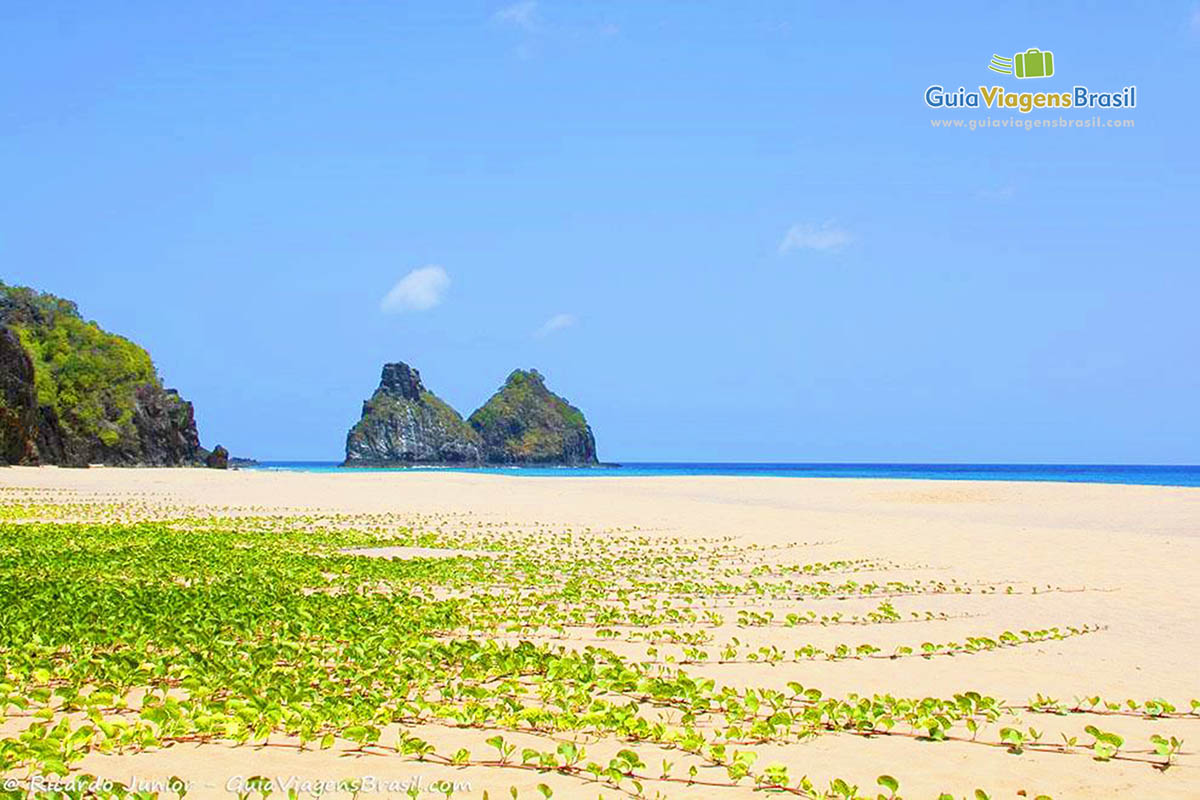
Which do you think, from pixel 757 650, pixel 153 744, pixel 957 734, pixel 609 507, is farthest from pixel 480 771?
pixel 609 507

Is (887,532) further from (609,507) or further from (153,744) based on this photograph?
(153,744)

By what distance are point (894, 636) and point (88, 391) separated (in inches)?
4422

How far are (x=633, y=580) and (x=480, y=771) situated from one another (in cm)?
1081

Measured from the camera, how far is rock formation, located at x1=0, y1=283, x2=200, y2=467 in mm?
101250

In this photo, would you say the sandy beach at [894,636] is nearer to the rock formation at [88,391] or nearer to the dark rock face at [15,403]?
the dark rock face at [15,403]

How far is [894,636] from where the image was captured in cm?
1274

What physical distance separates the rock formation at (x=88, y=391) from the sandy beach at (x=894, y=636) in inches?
2773

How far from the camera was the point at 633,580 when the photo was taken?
57.9 feet

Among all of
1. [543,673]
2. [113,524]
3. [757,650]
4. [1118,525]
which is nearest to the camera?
[543,673]

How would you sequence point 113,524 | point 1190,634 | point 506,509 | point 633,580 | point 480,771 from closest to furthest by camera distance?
point 480,771 → point 1190,634 → point 633,580 → point 113,524 → point 506,509

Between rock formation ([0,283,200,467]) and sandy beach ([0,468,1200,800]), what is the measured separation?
70442 mm

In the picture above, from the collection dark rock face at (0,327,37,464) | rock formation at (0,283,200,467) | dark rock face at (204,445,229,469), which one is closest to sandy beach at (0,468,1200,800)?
dark rock face at (0,327,37,464)

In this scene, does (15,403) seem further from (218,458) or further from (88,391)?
(218,458)

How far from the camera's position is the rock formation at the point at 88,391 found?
101m
